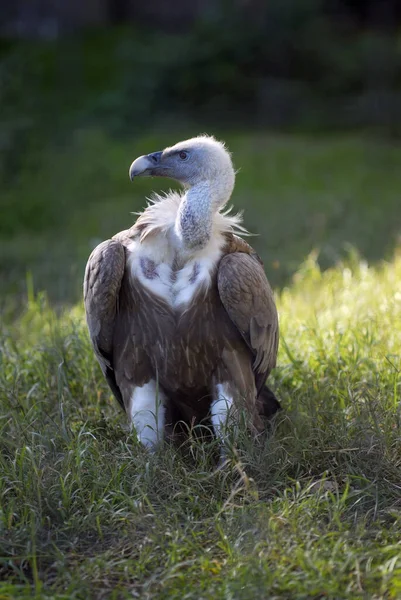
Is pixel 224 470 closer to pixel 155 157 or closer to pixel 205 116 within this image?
pixel 155 157

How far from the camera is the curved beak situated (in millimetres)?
3881

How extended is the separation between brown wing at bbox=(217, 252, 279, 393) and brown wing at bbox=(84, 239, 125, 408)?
401mm

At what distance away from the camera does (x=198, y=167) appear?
12.7ft

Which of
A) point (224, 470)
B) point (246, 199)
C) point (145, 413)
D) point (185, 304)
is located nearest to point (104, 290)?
point (185, 304)

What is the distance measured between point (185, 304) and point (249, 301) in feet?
0.81

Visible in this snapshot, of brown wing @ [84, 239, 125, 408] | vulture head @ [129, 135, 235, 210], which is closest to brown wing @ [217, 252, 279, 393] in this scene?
vulture head @ [129, 135, 235, 210]

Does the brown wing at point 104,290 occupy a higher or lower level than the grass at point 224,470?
higher

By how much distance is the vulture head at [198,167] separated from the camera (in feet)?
12.6

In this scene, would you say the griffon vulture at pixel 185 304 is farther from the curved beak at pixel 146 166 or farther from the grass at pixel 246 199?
the grass at pixel 246 199

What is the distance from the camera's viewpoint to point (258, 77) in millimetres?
15172

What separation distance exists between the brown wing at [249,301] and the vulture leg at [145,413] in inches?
16.9

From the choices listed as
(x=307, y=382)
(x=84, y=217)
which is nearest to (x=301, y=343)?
(x=307, y=382)

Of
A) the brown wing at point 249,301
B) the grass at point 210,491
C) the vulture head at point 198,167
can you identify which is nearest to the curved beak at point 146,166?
the vulture head at point 198,167

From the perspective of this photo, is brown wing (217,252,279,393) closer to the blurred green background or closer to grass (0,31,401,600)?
→ grass (0,31,401,600)
